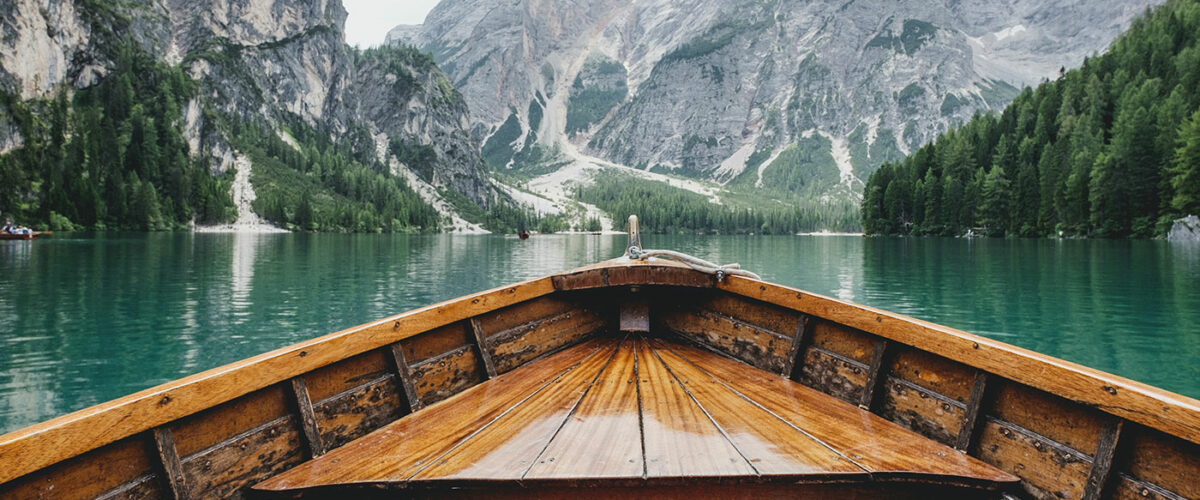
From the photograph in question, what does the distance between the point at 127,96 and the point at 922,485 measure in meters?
206

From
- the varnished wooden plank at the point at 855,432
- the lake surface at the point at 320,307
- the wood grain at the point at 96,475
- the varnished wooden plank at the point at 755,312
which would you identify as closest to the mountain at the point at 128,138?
the lake surface at the point at 320,307

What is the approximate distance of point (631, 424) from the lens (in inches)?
189

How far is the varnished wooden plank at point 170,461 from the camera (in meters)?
3.71

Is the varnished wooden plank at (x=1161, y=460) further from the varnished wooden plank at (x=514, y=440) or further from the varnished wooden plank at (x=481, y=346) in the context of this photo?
the varnished wooden plank at (x=481, y=346)

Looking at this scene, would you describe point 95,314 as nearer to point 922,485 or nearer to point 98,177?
point 922,485

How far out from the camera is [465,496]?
4.02m

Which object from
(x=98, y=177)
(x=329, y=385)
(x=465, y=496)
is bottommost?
(x=465, y=496)

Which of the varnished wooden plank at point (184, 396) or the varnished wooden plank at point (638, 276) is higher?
Result: the varnished wooden plank at point (638, 276)

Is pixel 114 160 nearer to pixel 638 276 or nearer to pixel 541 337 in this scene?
pixel 541 337

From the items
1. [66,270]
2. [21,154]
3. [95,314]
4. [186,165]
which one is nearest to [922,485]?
[95,314]

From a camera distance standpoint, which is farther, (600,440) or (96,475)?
(600,440)

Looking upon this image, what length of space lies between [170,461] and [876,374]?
230 inches

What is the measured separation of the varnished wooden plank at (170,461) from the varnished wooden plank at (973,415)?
591 cm

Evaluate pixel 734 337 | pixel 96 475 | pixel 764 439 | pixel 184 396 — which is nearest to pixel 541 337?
pixel 734 337
